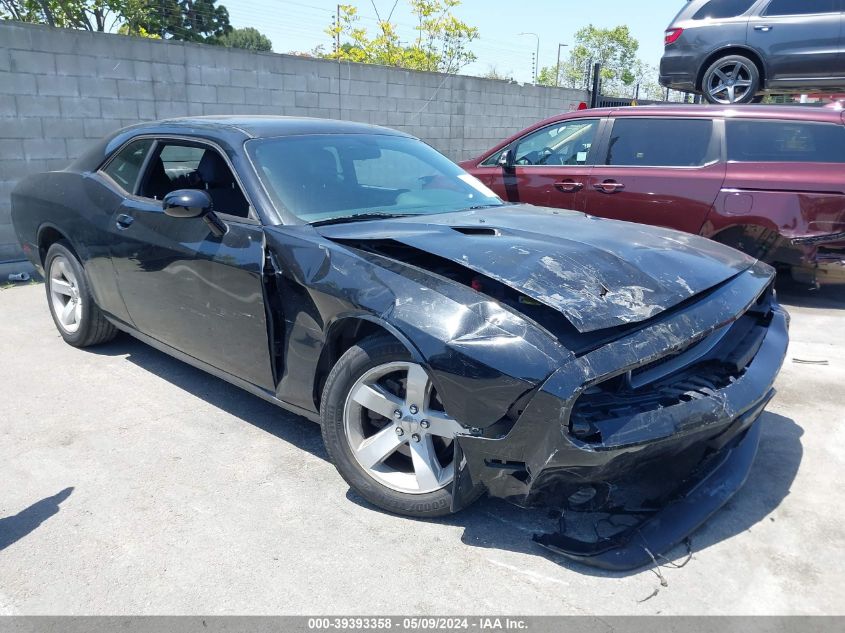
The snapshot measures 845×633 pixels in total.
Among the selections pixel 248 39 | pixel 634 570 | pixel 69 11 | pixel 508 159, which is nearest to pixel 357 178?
pixel 634 570

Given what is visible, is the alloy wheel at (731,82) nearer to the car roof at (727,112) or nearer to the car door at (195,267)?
the car roof at (727,112)

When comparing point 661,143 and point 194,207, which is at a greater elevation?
point 661,143

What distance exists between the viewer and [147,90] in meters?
8.50

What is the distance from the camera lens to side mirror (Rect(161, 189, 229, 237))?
3438 millimetres

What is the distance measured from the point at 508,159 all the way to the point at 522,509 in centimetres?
465

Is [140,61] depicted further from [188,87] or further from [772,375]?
[772,375]

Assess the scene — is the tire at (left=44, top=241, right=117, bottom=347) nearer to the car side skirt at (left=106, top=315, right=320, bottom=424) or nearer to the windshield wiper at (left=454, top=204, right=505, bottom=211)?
the car side skirt at (left=106, top=315, right=320, bottom=424)

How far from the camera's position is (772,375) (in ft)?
9.66

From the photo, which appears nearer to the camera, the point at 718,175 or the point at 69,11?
the point at 718,175

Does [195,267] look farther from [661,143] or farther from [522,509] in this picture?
[661,143]

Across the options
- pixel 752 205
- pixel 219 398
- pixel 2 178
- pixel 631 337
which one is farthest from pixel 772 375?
pixel 2 178

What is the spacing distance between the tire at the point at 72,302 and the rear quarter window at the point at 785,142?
5339mm

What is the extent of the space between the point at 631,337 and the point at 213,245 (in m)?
2.13

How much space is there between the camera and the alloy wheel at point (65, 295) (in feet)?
16.1
